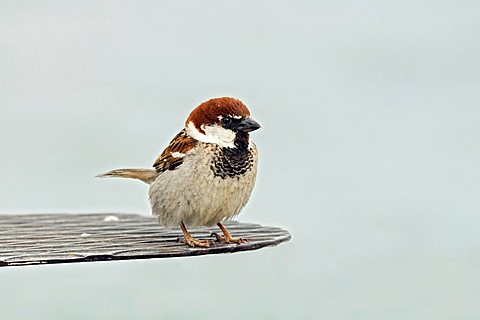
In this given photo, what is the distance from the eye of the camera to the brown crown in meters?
3.74

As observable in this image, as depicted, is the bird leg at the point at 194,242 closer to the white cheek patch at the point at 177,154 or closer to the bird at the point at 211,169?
the bird at the point at 211,169

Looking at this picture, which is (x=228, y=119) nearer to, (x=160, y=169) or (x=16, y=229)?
(x=160, y=169)

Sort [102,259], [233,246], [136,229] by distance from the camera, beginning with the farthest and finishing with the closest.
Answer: [136,229]
[233,246]
[102,259]

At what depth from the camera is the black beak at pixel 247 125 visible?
371 cm

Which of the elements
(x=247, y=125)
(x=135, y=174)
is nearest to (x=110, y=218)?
(x=135, y=174)

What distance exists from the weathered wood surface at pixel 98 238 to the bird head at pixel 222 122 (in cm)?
37

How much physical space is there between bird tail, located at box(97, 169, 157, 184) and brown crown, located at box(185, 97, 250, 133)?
36 centimetres

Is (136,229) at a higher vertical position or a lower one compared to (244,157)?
lower

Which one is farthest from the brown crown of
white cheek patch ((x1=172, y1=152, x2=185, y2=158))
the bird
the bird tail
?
the bird tail

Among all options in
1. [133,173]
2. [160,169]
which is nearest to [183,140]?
[160,169]

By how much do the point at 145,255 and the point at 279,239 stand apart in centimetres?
58

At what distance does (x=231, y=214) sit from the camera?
383 centimetres

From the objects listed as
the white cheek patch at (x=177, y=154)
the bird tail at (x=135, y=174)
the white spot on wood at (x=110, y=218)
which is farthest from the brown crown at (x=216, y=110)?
the white spot on wood at (x=110, y=218)

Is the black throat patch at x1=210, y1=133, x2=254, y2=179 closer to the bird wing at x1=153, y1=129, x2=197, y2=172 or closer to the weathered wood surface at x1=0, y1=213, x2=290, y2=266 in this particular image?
the bird wing at x1=153, y1=129, x2=197, y2=172
